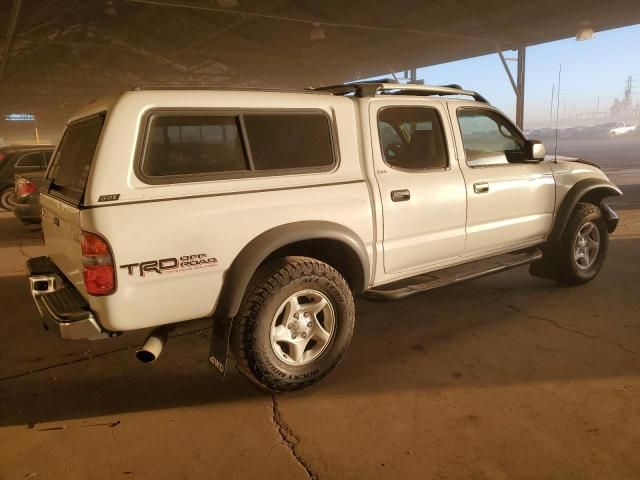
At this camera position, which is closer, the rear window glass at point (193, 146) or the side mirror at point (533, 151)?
the rear window glass at point (193, 146)

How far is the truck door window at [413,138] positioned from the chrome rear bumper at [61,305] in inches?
84.9

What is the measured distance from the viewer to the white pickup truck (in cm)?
247

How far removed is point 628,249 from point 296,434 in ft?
18.8

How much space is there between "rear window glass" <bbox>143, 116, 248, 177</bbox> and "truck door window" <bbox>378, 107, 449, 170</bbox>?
1.15 metres

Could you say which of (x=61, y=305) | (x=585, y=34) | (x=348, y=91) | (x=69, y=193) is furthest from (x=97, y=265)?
(x=585, y=34)

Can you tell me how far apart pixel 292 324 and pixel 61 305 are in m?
1.33

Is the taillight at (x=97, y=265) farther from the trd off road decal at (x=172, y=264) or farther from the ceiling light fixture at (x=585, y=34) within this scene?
the ceiling light fixture at (x=585, y=34)

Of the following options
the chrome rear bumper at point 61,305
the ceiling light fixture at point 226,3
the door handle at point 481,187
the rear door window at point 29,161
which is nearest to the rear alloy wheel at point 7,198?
the rear door window at point 29,161

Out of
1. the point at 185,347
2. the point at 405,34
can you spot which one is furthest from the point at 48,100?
the point at 185,347

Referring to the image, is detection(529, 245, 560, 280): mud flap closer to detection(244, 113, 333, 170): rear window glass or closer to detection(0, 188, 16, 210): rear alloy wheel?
detection(244, 113, 333, 170): rear window glass

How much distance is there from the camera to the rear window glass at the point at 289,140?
9.53 feet

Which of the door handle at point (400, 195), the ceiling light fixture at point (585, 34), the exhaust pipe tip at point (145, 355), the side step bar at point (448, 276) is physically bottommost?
the side step bar at point (448, 276)

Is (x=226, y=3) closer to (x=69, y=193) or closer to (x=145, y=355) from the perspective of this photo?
(x=69, y=193)

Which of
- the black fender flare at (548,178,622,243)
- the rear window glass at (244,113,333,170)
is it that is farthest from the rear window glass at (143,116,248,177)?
the black fender flare at (548,178,622,243)
